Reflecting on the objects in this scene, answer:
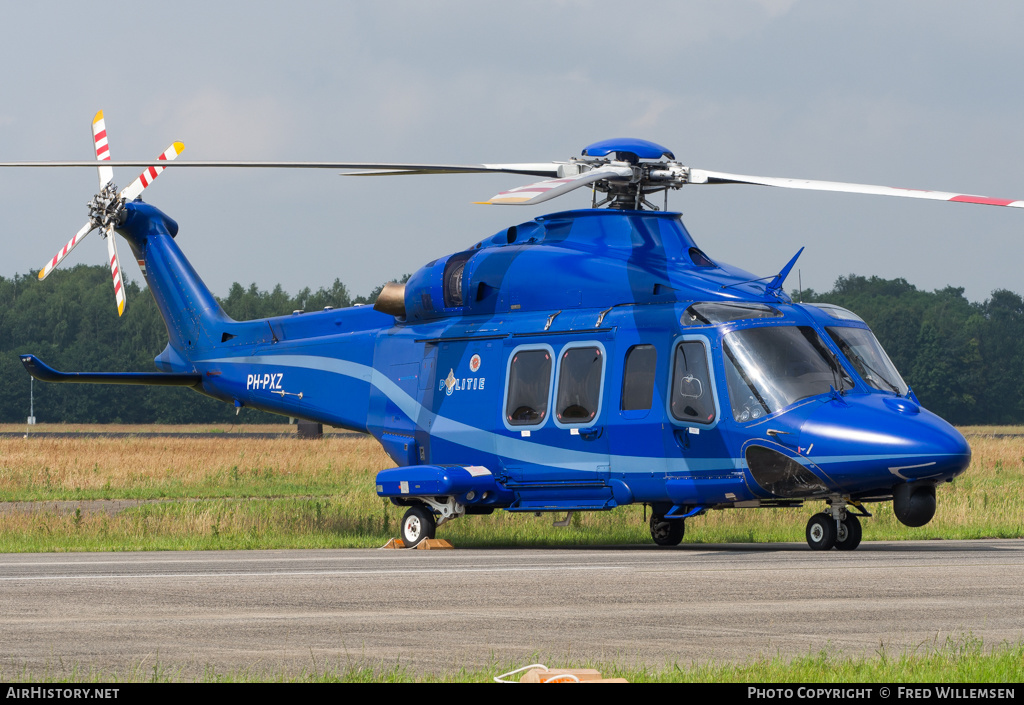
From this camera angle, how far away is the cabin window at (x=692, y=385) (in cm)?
1590

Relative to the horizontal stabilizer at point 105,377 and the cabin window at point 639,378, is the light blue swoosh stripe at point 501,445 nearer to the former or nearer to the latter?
the cabin window at point 639,378

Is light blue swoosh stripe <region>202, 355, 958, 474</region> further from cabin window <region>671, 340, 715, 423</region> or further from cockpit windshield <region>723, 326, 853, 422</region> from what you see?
cockpit windshield <region>723, 326, 853, 422</region>

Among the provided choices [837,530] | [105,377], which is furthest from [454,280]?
[105,377]

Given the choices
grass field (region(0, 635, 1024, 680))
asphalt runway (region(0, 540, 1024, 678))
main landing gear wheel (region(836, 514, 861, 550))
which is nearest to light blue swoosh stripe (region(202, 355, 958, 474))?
main landing gear wheel (region(836, 514, 861, 550))

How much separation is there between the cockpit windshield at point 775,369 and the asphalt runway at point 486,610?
71.0 inches

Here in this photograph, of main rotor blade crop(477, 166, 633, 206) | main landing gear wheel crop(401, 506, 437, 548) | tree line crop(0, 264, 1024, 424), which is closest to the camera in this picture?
main rotor blade crop(477, 166, 633, 206)

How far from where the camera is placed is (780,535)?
19.7 m

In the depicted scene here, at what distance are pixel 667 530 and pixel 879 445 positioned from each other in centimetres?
453

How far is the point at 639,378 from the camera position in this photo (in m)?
16.6

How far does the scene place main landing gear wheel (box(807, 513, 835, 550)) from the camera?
1580cm

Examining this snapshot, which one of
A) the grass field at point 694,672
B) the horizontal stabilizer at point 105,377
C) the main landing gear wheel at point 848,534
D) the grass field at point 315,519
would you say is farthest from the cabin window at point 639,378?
the grass field at point 694,672

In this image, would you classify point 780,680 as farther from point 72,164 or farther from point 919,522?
point 72,164

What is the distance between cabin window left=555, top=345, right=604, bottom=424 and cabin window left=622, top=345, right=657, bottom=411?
37 cm

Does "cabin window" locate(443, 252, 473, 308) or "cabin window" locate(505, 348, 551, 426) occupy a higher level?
"cabin window" locate(443, 252, 473, 308)
